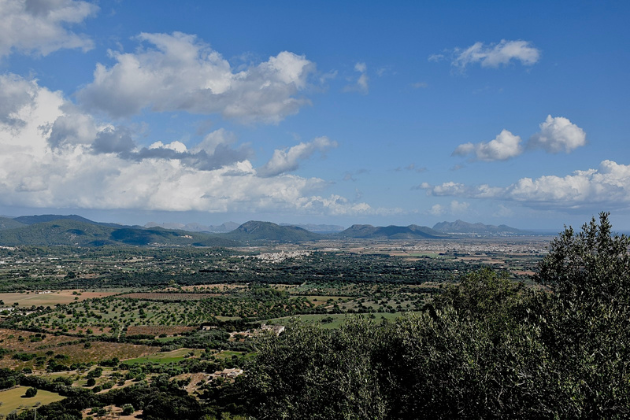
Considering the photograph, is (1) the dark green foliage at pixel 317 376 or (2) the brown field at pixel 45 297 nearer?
(1) the dark green foliage at pixel 317 376

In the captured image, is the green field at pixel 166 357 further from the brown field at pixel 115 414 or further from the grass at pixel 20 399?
the brown field at pixel 115 414

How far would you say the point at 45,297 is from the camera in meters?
141

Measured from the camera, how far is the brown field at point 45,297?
13018cm

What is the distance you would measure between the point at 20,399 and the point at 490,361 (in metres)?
54.5

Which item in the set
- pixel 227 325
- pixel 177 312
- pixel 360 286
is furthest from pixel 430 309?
pixel 360 286

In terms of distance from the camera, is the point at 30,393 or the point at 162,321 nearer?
the point at 30,393

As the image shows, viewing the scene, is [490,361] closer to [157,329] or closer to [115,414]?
[115,414]

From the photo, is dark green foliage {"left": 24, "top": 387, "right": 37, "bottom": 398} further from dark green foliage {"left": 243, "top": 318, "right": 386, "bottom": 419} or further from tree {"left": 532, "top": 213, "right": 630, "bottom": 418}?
tree {"left": 532, "top": 213, "right": 630, "bottom": 418}

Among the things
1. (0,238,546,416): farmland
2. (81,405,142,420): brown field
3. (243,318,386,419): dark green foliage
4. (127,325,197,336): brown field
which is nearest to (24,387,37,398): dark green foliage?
(0,238,546,416): farmland

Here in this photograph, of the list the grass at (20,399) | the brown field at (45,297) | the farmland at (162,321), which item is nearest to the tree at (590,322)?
the farmland at (162,321)

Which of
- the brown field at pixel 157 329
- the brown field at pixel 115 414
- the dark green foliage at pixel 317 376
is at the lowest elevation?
the brown field at pixel 157 329

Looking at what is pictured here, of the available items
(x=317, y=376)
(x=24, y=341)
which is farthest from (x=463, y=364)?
(x=24, y=341)

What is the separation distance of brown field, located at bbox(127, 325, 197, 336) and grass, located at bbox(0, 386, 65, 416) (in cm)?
4026

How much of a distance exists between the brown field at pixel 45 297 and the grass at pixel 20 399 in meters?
92.1
